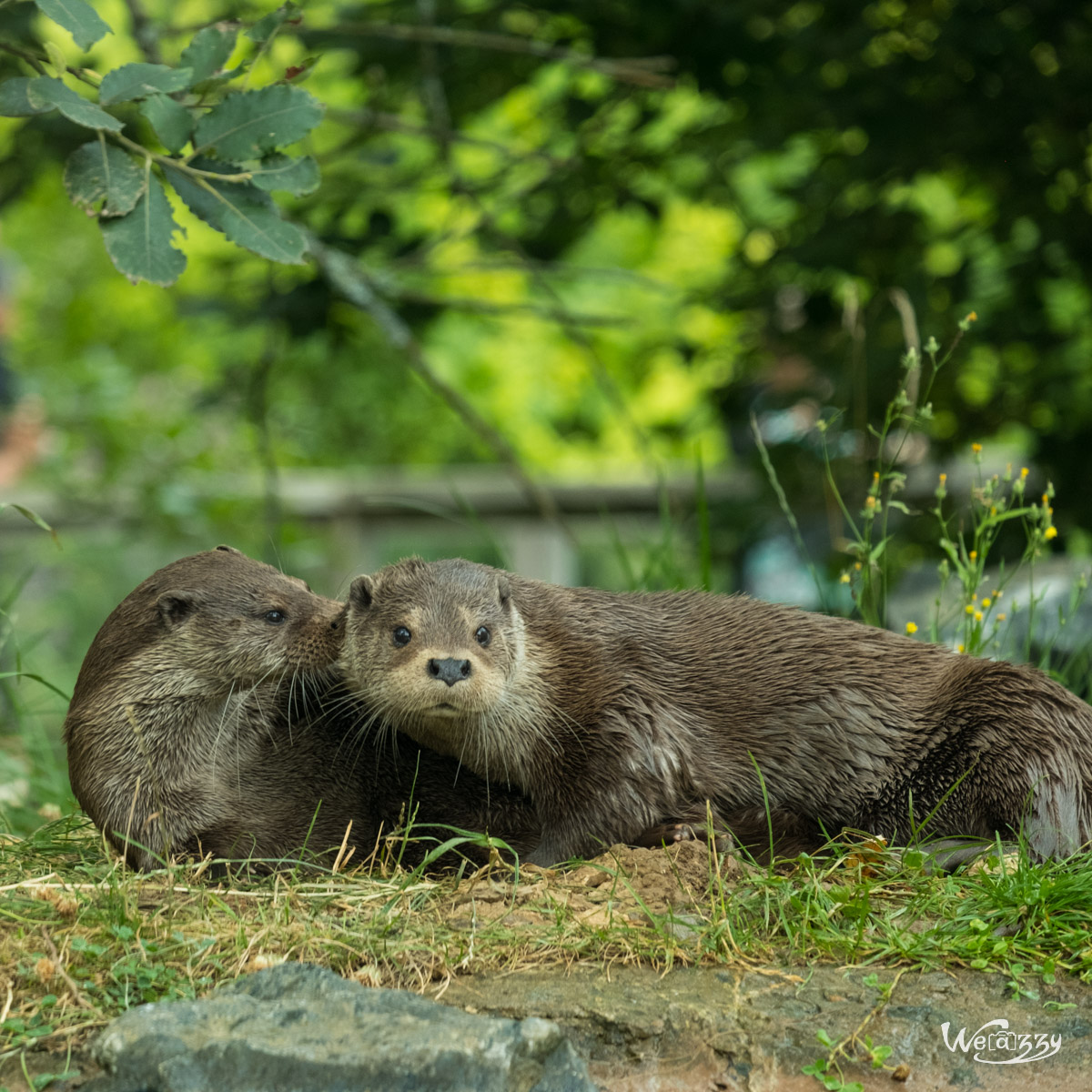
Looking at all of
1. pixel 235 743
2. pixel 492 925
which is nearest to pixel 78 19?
pixel 235 743

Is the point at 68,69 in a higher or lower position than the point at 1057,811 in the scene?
higher

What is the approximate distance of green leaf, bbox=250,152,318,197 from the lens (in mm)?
2879

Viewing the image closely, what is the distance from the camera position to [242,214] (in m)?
2.85

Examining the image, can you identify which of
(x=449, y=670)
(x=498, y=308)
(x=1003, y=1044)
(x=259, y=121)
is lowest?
(x=1003, y=1044)

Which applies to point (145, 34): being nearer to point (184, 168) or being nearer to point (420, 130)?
point (420, 130)

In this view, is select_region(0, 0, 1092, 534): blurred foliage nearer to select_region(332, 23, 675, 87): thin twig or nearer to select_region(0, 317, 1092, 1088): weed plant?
select_region(332, 23, 675, 87): thin twig

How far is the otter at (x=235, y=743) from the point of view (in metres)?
2.91

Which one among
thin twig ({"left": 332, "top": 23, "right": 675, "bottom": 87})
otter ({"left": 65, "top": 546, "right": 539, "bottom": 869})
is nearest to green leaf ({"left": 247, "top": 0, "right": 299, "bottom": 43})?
thin twig ({"left": 332, "top": 23, "right": 675, "bottom": 87})

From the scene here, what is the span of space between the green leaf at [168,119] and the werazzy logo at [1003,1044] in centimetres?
232

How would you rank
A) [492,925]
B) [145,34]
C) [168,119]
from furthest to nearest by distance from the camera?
[145,34]
[168,119]
[492,925]

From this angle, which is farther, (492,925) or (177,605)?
(177,605)

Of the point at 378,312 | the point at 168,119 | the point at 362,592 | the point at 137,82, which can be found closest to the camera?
the point at 137,82

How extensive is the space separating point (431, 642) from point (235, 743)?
57 cm

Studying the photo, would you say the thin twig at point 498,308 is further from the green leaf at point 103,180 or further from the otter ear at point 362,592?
the green leaf at point 103,180
